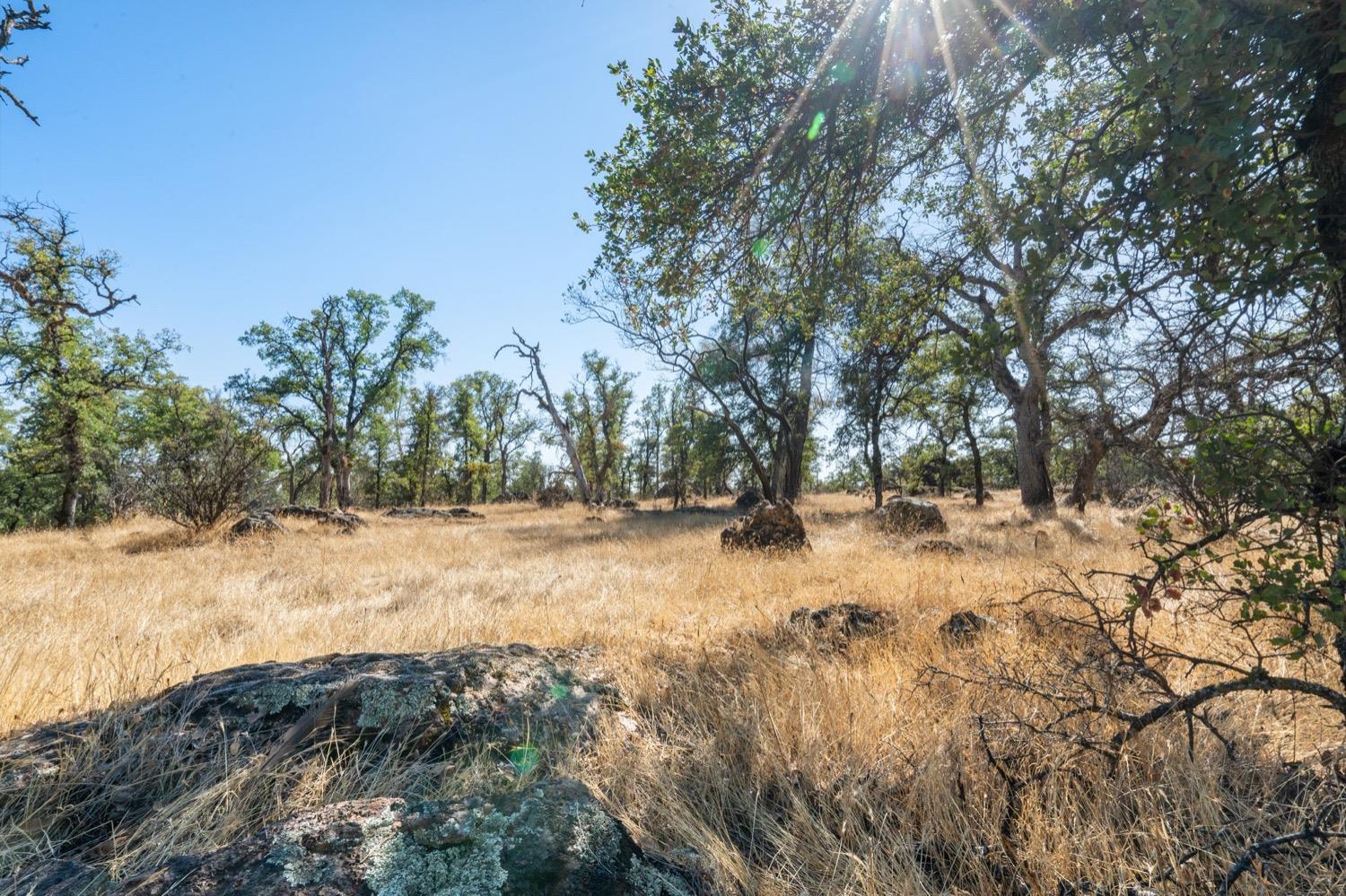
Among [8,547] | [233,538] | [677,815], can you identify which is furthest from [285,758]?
[8,547]

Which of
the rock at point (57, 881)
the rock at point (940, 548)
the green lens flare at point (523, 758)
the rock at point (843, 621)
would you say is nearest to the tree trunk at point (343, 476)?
the rock at point (940, 548)

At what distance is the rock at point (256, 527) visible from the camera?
36.4ft

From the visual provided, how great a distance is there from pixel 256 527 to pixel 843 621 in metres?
12.1

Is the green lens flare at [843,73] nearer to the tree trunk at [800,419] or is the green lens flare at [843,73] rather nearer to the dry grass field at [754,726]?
the dry grass field at [754,726]

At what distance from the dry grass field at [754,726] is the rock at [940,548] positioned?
3.77ft

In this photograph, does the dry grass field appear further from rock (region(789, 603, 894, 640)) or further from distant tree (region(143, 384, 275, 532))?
distant tree (region(143, 384, 275, 532))

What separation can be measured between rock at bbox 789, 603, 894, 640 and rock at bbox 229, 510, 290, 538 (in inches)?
453

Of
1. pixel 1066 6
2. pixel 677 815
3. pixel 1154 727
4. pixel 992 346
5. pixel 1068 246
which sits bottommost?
pixel 677 815

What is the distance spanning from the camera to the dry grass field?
169 centimetres

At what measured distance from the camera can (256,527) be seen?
36.9 feet

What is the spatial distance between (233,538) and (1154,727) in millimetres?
13562

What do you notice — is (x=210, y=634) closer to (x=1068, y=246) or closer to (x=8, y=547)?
(x=1068, y=246)

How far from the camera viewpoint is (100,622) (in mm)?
4484

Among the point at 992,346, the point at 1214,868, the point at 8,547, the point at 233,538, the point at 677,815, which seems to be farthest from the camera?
the point at 233,538
